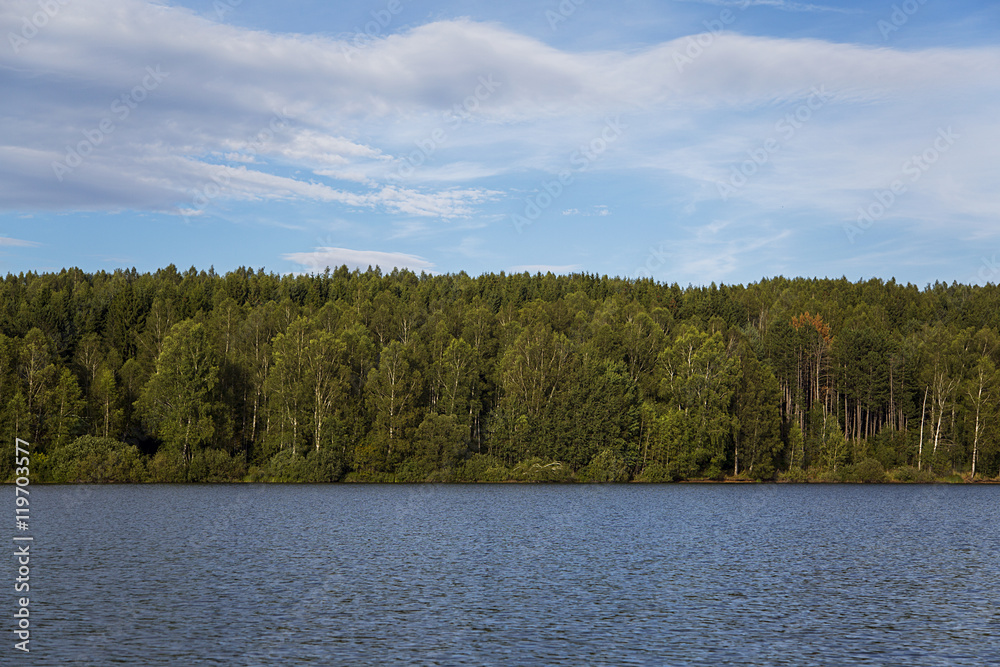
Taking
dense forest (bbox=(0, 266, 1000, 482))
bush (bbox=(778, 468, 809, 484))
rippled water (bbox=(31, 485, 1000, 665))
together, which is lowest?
bush (bbox=(778, 468, 809, 484))

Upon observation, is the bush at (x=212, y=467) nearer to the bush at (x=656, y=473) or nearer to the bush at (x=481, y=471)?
the bush at (x=481, y=471)

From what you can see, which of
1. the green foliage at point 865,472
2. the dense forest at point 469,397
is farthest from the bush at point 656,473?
the green foliage at point 865,472

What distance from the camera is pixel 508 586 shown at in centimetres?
4097

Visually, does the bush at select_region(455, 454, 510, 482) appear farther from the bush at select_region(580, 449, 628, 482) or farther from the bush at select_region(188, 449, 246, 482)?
the bush at select_region(188, 449, 246, 482)

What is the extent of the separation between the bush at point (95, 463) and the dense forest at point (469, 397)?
0.21 metres

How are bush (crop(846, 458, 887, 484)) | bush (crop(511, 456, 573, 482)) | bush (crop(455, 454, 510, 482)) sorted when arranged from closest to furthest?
bush (crop(455, 454, 510, 482)) < bush (crop(511, 456, 573, 482)) < bush (crop(846, 458, 887, 484))

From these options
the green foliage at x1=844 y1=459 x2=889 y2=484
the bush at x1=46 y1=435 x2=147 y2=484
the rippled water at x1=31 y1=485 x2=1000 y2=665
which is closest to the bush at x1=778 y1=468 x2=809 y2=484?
the green foliage at x1=844 y1=459 x2=889 y2=484

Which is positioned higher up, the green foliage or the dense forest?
the dense forest

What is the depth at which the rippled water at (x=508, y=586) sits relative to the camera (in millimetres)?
29531

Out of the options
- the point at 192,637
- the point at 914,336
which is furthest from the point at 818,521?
the point at 914,336

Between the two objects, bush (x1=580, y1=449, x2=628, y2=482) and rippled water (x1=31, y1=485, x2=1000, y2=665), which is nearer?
rippled water (x1=31, y1=485, x2=1000, y2=665)

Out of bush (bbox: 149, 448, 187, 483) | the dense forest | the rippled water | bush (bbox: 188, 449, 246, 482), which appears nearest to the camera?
the rippled water

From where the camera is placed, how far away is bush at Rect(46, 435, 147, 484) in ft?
357

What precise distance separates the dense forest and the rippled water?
122 ft
